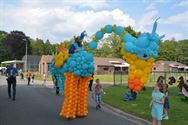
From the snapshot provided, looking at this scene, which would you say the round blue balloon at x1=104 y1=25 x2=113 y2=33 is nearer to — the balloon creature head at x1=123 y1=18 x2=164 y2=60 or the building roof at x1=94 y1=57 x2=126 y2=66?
the balloon creature head at x1=123 y1=18 x2=164 y2=60

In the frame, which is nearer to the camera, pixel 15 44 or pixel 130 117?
pixel 130 117

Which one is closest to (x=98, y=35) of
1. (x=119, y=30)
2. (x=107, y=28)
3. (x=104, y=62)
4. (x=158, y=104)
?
(x=107, y=28)

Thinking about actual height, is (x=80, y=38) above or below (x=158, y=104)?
above

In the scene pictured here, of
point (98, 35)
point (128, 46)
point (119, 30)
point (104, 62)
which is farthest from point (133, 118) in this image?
point (104, 62)

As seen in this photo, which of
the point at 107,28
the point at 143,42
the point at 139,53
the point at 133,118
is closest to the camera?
the point at 133,118

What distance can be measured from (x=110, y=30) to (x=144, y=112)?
12.2 feet

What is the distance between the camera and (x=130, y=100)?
17.6 m

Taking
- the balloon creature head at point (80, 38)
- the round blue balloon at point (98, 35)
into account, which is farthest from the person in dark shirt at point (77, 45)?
the round blue balloon at point (98, 35)

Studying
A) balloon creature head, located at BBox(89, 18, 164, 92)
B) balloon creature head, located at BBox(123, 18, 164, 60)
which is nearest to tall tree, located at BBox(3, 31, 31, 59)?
balloon creature head, located at BBox(89, 18, 164, 92)

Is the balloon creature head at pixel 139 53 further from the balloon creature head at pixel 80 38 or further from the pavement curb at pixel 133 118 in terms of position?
the balloon creature head at pixel 80 38

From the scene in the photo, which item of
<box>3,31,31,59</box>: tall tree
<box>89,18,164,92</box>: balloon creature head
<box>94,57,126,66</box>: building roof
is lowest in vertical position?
<box>89,18,164,92</box>: balloon creature head

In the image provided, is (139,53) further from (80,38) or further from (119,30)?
(80,38)

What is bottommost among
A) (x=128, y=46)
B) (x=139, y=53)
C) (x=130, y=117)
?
(x=130, y=117)

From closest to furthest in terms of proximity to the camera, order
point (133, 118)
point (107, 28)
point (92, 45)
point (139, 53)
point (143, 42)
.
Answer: point (133, 118)
point (92, 45)
point (107, 28)
point (143, 42)
point (139, 53)
